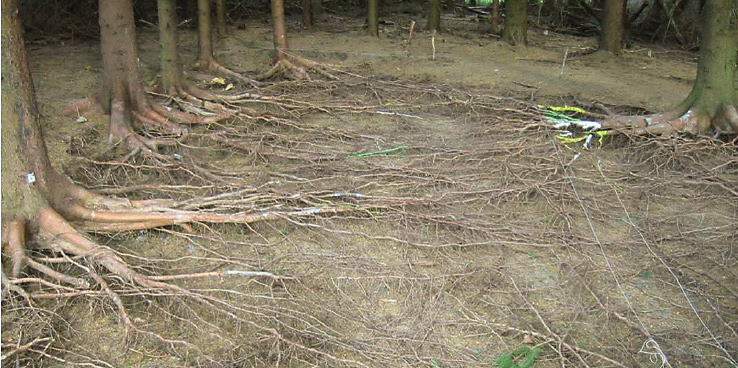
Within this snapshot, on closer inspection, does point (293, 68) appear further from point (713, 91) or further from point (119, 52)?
point (713, 91)

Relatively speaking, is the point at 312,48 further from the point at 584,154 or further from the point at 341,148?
the point at 584,154

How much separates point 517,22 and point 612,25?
120 centimetres

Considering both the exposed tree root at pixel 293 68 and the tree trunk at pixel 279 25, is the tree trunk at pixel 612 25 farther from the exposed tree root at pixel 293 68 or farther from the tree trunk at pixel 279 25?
the tree trunk at pixel 279 25

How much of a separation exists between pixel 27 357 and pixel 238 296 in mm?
922

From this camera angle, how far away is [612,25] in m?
8.51

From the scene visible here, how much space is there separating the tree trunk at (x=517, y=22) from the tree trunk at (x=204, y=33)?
409cm

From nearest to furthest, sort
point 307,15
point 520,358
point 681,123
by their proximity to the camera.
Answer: point 520,358, point 681,123, point 307,15

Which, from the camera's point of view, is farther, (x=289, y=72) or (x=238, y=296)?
(x=289, y=72)

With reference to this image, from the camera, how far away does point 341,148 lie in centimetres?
511

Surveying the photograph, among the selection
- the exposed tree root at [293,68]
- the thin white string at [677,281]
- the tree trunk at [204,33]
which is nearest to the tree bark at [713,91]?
the thin white string at [677,281]

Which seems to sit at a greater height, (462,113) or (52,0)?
(52,0)

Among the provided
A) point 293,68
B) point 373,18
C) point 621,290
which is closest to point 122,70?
point 293,68

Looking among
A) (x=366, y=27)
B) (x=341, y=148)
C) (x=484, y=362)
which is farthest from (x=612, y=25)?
(x=484, y=362)

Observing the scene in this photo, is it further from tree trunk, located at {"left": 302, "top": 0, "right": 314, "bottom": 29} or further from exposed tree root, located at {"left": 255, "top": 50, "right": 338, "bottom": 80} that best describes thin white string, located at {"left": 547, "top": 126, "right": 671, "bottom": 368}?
tree trunk, located at {"left": 302, "top": 0, "right": 314, "bottom": 29}
